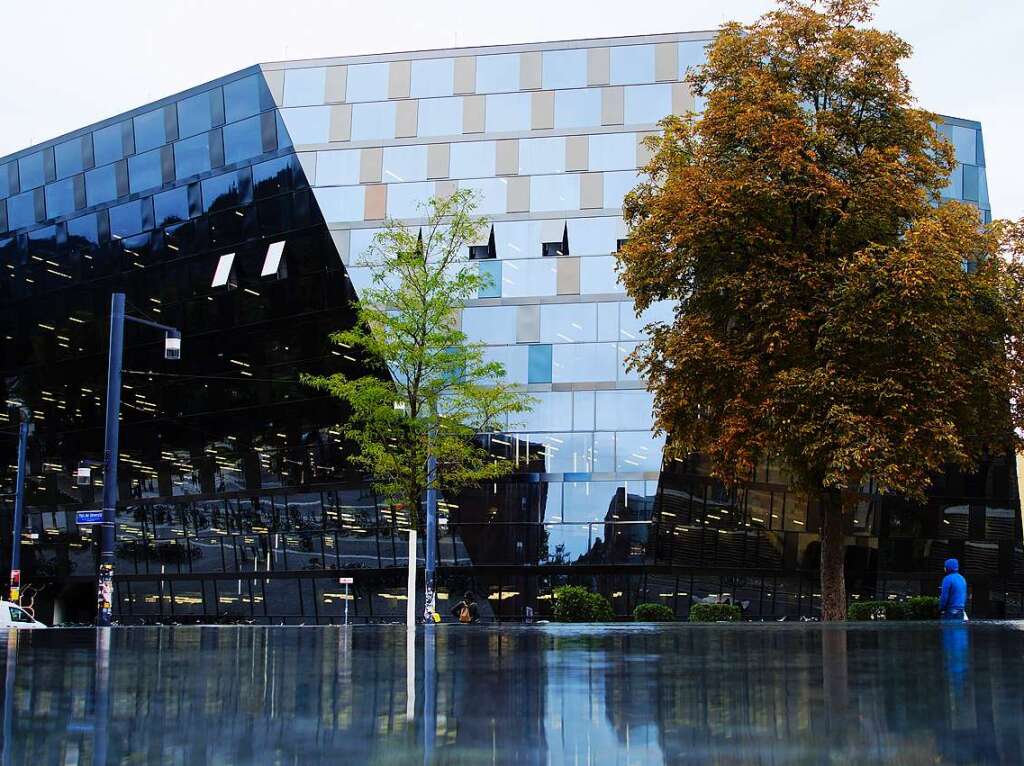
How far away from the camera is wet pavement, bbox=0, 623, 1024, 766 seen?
3691 millimetres

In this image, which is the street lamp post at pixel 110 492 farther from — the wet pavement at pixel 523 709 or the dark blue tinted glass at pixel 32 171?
the dark blue tinted glass at pixel 32 171

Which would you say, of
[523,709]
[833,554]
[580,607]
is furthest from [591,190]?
[523,709]

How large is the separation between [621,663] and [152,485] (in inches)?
1938

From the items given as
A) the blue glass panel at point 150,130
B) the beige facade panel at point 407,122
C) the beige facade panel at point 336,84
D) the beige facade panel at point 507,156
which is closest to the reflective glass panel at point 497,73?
the beige facade panel at point 507,156

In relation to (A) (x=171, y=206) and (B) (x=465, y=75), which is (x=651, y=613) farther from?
(A) (x=171, y=206)

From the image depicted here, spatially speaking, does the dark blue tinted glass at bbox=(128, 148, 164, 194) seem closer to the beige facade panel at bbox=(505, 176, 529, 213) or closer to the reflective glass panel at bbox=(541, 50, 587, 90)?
the beige facade panel at bbox=(505, 176, 529, 213)

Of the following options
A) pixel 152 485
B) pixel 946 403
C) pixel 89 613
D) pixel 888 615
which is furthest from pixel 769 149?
pixel 89 613

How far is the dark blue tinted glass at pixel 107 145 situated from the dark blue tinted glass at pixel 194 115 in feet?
11.2

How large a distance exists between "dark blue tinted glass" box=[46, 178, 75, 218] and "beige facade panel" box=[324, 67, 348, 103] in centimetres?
1323

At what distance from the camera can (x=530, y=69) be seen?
157ft

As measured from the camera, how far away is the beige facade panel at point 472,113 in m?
47.8

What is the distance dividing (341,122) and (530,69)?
25.2 feet

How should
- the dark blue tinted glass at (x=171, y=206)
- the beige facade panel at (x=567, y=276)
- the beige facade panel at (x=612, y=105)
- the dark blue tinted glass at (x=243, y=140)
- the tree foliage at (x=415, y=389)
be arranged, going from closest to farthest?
the tree foliage at (x=415, y=389) → the beige facade panel at (x=567, y=276) → the beige facade panel at (x=612, y=105) → the dark blue tinted glass at (x=243, y=140) → the dark blue tinted glass at (x=171, y=206)

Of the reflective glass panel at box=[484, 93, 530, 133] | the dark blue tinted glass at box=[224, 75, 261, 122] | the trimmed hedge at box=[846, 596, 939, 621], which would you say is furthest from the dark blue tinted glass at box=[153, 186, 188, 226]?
the trimmed hedge at box=[846, 596, 939, 621]
